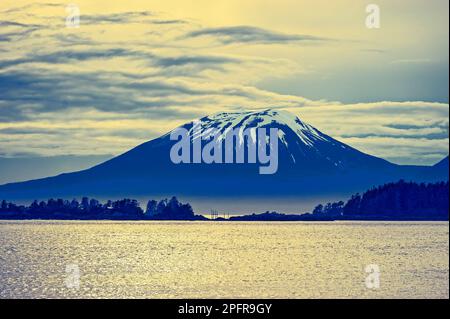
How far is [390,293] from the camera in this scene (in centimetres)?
6669

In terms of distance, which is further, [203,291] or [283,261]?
[283,261]

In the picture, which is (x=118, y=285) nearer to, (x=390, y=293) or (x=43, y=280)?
(x=43, y=280)

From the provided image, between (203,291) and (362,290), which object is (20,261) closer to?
(203,291)

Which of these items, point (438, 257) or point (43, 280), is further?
point (438, 257)

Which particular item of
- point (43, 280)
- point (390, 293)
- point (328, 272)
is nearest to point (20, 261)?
point (43, 280)
